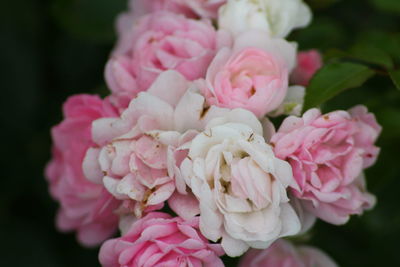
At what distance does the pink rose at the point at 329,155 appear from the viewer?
671mm

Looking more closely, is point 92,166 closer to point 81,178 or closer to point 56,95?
point 81,178

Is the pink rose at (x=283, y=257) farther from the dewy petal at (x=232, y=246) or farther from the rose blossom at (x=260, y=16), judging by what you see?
the rose blossom at (x=260, y=16)

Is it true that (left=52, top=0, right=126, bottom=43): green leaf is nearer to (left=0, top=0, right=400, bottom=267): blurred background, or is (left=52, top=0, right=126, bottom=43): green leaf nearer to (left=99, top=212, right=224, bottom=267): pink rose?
(left=0, top=0, right=400, bottom=267): blurred background

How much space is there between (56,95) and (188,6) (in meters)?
0.52

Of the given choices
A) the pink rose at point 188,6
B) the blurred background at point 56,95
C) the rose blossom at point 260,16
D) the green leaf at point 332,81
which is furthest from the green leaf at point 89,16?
the green leaf at point 332,81

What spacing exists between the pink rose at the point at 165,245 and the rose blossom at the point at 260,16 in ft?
0.82

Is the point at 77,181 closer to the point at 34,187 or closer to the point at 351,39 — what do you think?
the point at 34,187

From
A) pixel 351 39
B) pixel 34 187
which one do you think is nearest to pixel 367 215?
pixel 351 39

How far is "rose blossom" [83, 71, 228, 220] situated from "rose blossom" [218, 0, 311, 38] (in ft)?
0.34

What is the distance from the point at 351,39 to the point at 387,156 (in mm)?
306

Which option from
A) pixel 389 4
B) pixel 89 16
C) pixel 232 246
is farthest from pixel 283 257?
pixel 89 16

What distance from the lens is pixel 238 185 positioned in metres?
0.65

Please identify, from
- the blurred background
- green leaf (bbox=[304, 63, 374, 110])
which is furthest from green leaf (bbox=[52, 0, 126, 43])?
green leaf (bbox=[304, 63, 374, 110])

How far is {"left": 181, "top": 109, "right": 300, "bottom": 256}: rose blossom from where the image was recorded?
637 millimetres
